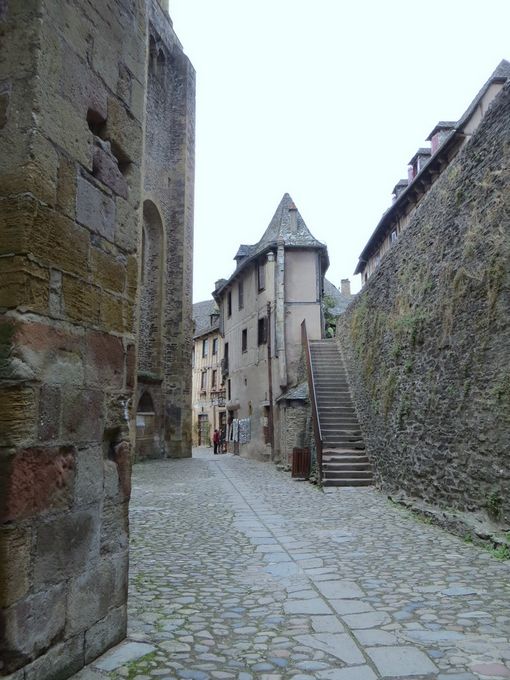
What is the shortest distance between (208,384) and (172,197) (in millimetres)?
18478

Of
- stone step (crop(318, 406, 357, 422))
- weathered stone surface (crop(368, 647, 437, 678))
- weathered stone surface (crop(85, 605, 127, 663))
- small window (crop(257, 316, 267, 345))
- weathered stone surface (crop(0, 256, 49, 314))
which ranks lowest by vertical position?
weathered stone surface (crop(368, 647, 437, 678))

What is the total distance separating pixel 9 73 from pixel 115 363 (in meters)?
1.59

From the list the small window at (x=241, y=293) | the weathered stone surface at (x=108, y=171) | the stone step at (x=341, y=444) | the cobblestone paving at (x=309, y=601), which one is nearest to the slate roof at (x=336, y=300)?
the small window at (x=241, y=293)

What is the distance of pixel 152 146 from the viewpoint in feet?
74.5

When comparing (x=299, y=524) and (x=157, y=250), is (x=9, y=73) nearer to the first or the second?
(x=299, y=524)

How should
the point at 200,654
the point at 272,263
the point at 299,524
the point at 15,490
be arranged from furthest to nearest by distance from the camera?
the point at 272,263
the point at 299,524
the point at 200,654
the point at 15,490

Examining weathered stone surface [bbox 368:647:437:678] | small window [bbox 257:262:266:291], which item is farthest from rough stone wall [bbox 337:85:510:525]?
small window [bbox 257:262:266:291]

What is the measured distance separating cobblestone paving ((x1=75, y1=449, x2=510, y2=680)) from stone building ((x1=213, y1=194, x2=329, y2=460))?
12.6 metres

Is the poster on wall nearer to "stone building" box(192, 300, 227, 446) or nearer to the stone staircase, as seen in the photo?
the stone staircase

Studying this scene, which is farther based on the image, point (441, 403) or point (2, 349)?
point (441, 403)

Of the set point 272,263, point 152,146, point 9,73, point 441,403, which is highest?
point 152,146

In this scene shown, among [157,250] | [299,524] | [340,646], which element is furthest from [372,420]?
[157,250]

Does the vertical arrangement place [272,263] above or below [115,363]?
above

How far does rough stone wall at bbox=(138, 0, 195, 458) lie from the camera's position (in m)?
21.9
